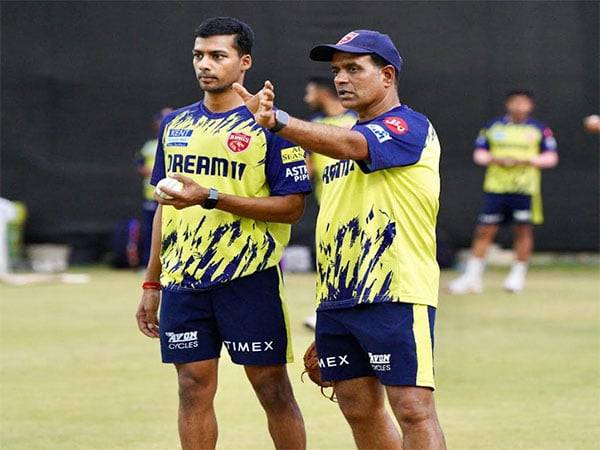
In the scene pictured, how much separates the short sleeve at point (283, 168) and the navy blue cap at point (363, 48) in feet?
1.77

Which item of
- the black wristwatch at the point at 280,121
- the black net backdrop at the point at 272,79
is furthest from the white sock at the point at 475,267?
the black wristwatch at the point at 280,121

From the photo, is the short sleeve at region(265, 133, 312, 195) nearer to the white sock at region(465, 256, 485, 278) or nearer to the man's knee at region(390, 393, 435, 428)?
the man's knee at region(390, 393, 435, 428)

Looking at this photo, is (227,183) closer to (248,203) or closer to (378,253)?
(248,203)

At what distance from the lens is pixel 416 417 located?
4742mm

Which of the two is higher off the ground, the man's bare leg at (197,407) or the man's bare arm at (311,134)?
the man's bare arm at (311,134)

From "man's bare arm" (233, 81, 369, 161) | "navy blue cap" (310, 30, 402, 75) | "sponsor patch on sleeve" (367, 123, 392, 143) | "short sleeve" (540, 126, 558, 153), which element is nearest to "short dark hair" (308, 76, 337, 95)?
"navy blue cap" (310, 30, 402, 75)

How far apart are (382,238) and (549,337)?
574 centimetres

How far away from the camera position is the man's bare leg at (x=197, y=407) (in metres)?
5.45

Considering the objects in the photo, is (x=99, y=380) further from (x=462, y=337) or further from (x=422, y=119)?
(x=422, y=119)

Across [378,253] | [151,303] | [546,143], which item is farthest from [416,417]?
[546,143]

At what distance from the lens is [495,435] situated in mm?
6758

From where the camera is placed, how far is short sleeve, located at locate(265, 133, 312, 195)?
5.43 m

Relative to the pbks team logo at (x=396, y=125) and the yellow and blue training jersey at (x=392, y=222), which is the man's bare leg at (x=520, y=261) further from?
the pbks team logo at (x=396, y=125)

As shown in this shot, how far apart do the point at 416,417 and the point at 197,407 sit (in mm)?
1074
